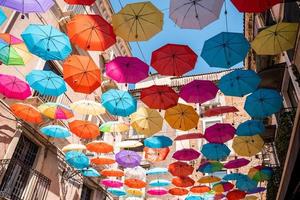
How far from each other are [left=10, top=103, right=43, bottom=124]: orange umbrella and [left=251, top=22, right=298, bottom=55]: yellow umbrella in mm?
8482

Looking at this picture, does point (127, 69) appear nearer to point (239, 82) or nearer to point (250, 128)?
point (239, 82)

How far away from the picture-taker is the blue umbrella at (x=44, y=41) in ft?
27.8

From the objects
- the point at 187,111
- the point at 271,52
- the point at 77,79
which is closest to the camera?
Answer: the point at 271,52

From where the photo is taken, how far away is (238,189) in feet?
49.5

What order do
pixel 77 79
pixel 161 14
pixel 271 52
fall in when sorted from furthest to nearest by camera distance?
pixel 77 79, pixel 271 52, pixel 161 14

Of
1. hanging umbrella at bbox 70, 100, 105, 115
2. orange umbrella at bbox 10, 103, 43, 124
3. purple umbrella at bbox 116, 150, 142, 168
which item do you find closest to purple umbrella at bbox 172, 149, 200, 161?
purple umbrella at bbox 116, 150, 142, 168

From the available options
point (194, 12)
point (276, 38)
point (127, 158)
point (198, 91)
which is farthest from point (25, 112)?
point (276, 38)

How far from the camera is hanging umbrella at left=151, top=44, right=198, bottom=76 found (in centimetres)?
866

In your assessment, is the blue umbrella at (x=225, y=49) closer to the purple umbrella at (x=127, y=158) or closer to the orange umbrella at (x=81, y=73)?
the orange umbrella at (x=81, y=73)

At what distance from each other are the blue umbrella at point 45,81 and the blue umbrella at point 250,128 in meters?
7.23

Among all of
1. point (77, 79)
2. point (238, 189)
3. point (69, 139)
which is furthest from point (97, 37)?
point (238, 189)

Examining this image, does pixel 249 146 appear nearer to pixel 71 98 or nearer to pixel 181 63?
pixel 181 63

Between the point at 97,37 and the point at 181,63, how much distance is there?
2.80 meters

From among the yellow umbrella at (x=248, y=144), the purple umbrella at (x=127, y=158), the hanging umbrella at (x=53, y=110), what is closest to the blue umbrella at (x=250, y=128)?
the yellow umbrella at (x=248, y=144)
